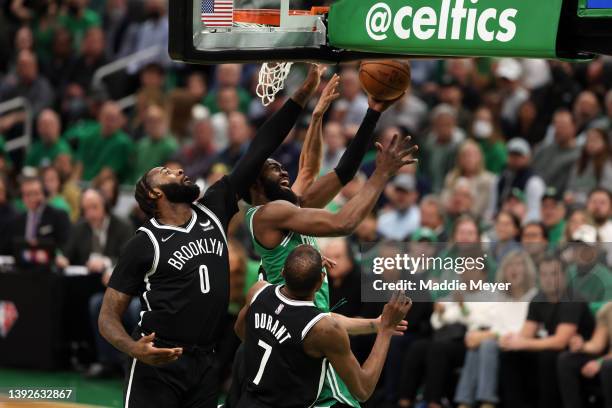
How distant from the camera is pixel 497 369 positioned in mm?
11258

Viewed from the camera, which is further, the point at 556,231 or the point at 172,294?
the point at 556,231

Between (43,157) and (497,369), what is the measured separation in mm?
7981

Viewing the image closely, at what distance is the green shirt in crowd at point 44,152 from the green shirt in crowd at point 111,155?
32cm

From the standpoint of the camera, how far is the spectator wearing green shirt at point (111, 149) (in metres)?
16.7

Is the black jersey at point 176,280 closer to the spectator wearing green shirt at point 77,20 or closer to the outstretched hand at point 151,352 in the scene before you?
the outstretched hand at point 151,352

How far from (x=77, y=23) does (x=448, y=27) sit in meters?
13.8

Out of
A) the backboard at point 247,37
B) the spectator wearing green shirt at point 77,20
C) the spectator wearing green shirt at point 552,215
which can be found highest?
the backboard at point 247,37

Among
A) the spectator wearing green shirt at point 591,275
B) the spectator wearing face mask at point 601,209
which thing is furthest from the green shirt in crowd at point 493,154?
the spectator wearing green shirt at point 591,275

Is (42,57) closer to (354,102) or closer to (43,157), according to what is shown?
(43,157)

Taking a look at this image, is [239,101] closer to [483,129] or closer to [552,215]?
[483,129]

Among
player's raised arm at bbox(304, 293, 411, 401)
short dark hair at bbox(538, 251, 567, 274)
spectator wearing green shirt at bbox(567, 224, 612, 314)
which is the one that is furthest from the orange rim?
short dark hair at bbox(538, 251, 567, 274)

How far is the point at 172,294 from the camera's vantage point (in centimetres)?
764

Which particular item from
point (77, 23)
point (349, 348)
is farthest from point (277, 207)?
point (77, 23)

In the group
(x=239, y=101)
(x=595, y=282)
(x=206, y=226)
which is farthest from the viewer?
(x=239, y=101)
